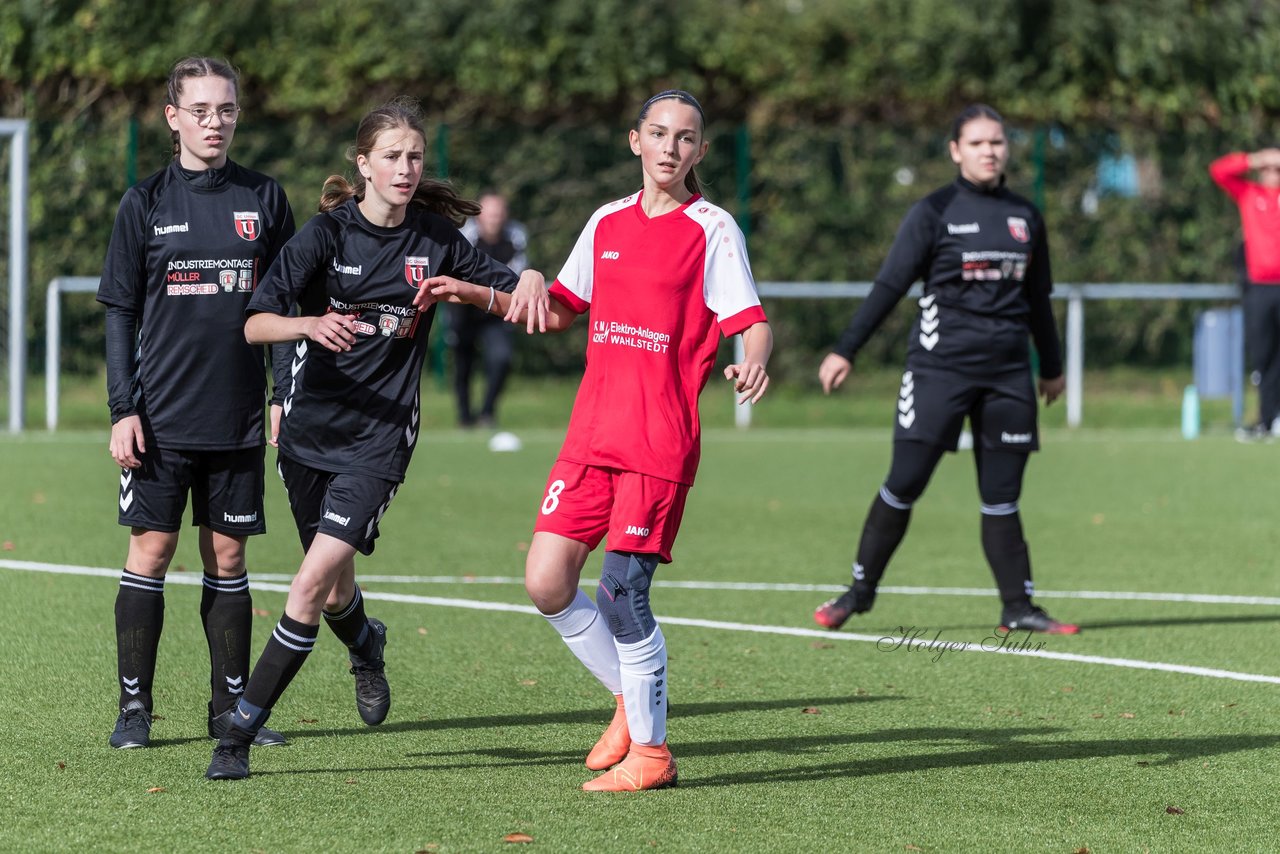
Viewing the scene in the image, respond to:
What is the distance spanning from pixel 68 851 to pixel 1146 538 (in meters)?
7.71

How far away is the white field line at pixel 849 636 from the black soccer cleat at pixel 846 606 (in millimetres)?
101

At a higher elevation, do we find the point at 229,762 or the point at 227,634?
the point at 227,634

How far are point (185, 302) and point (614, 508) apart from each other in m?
1.43

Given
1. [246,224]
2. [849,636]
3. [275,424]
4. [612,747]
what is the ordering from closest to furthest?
1. [612,747]
2. [246,224]
3. [275,424]
4. [849,636]

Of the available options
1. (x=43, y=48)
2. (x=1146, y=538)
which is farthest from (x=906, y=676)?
(x=43, y=48)

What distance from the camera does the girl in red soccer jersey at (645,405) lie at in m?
5.12

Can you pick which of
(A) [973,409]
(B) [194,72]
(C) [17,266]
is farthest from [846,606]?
(C) [17,266]

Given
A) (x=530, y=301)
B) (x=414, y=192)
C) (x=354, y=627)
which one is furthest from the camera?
(x=354, y=627)

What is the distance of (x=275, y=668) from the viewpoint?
17.0ft

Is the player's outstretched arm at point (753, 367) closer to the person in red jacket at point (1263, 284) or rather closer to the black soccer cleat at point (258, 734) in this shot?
the black soccer cleat at point (258, 734)

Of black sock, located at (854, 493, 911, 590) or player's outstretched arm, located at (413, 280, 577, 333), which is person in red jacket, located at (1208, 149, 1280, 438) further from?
player's outstretched arm, located at (413, 280, 577, 333)

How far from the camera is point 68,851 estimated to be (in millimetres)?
4352

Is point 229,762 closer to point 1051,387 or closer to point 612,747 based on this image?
point 612,747

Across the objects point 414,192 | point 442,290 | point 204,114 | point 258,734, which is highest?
point 204,114
